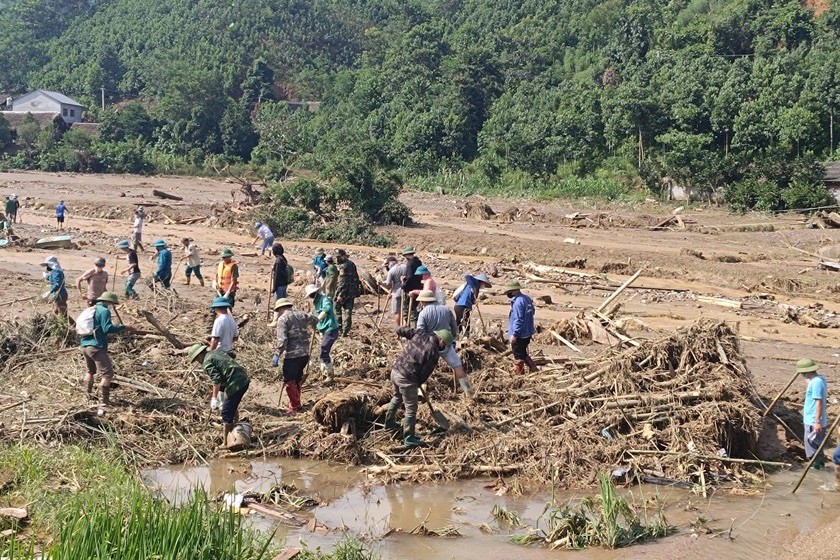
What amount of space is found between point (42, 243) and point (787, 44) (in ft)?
143

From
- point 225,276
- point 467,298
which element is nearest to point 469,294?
point 467,298

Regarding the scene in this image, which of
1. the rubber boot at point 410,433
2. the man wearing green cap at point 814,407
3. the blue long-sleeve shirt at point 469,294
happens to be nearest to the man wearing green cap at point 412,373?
the rubber boot at point 410,433

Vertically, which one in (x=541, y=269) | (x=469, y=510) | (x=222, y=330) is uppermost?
(x=222, y=330)

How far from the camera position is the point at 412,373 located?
9812 millimetres

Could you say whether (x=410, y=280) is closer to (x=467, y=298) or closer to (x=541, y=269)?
(x=467, y=298)

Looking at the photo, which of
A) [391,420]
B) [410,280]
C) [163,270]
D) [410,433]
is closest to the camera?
[410,433]

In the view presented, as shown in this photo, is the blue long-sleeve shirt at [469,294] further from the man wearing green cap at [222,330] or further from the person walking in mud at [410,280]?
the man wearing green cap at [222,330]

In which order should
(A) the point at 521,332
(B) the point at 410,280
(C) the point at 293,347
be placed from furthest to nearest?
1. (B) the point at 410,280
2. (A) the point at 521,332
3. (C) the point at 293,347

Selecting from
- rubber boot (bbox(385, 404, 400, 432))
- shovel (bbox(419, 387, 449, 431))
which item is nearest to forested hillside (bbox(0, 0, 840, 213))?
shovel (bbox(419, 387, 449, 431))

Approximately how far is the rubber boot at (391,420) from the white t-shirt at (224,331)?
1.97 m

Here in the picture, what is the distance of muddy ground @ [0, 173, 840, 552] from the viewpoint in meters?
12.5

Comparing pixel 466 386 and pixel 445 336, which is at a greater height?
pixel 445 336

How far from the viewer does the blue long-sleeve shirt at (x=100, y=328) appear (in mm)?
10508

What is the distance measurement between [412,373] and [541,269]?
13.1m
